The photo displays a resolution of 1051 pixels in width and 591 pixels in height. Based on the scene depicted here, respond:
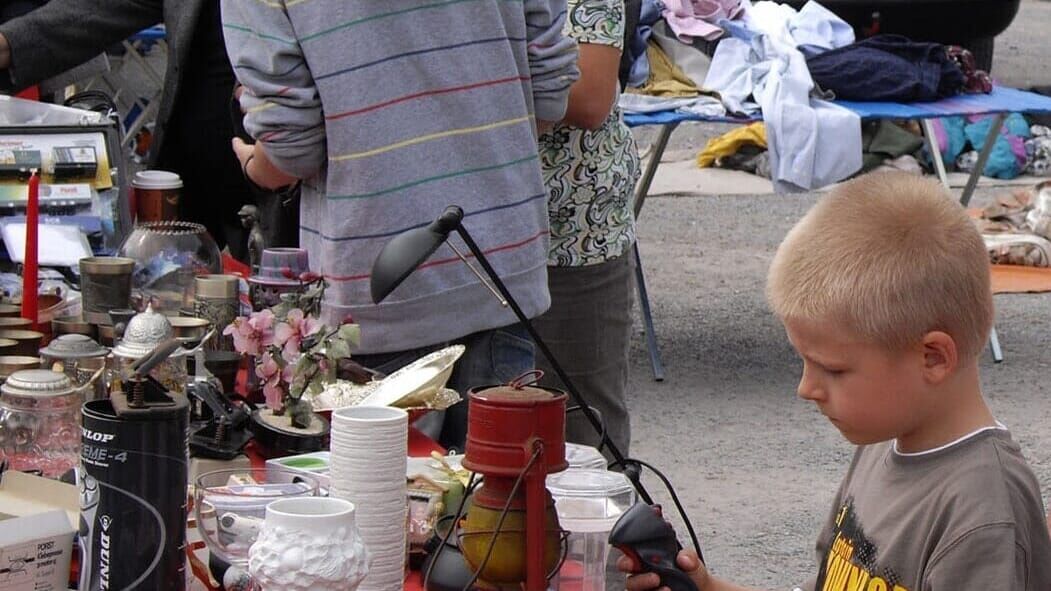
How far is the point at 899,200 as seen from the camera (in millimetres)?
1748

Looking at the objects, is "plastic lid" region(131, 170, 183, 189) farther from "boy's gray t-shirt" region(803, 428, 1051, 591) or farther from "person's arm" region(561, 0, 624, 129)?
"boy's gray t-shirt" region(803, 428, 1051, 591)

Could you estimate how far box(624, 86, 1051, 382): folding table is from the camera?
6000mm

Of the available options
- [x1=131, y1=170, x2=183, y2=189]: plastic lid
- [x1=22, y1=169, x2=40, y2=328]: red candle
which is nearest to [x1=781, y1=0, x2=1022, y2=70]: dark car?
[x1=131, y1=170, x2=183, y2=189]: plastic lid

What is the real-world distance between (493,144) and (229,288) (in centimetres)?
51

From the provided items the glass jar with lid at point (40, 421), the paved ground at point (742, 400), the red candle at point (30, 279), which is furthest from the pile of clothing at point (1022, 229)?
the glass jar with lid at point (40, 421)

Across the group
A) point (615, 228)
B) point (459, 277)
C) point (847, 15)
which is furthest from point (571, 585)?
point (847, 15)

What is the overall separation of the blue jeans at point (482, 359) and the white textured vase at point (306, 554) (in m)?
1.09

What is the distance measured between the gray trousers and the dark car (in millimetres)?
6530

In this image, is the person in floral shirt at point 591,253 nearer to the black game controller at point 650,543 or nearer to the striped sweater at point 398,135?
the striped sweater at point 398,135

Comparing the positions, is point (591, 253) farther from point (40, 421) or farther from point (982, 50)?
point (982, 50)

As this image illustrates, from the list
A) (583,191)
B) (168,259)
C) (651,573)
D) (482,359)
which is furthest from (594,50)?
(651,573)

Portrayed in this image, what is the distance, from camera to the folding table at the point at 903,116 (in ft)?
19.7

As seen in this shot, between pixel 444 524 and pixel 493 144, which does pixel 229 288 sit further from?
pixel 444 524

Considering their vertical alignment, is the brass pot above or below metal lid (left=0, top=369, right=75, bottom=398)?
below
